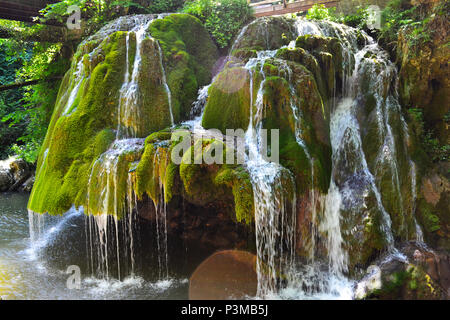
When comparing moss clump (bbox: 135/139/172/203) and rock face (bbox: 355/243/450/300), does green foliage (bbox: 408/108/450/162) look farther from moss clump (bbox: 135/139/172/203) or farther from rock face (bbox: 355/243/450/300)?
moss clump (bbox: 135/139/172/203)

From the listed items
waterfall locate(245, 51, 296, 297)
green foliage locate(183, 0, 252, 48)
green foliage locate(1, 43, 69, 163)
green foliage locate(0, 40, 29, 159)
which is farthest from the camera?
green foliage locate(0, 40, 29, 159)

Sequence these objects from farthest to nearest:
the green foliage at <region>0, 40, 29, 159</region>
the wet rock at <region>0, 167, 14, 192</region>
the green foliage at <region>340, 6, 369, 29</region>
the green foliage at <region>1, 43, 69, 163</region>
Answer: the green foliage at <region>0, 40, 29, 159</region> < the wet rock at <region>0, 167, 14, 192</region> < the green foliage at <region>1, 43, 69, 163</region> < the green foliage at <region>340, 6, 369, 29</region>

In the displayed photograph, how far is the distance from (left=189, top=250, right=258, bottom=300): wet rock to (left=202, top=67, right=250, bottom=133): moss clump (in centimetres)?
299

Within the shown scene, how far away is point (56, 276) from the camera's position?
6.33 meters

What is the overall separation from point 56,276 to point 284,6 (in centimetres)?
1260

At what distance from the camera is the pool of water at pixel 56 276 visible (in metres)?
5.66

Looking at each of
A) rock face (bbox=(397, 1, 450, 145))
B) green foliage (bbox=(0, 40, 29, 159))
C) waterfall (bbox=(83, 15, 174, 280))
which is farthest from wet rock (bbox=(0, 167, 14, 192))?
rock face (bbox=(397, 1, 450, 145))

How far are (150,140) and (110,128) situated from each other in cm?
156

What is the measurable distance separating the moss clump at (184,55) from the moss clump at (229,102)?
3.89ft

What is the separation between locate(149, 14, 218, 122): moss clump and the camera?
26.5ft

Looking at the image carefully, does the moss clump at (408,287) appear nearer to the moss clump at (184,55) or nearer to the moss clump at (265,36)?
the moss clump at (184,55)

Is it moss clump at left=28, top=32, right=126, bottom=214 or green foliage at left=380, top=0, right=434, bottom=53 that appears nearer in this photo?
moss clump at left=28, top=32, right=126, bottom=214

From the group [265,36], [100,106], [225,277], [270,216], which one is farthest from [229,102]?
[225,277]
